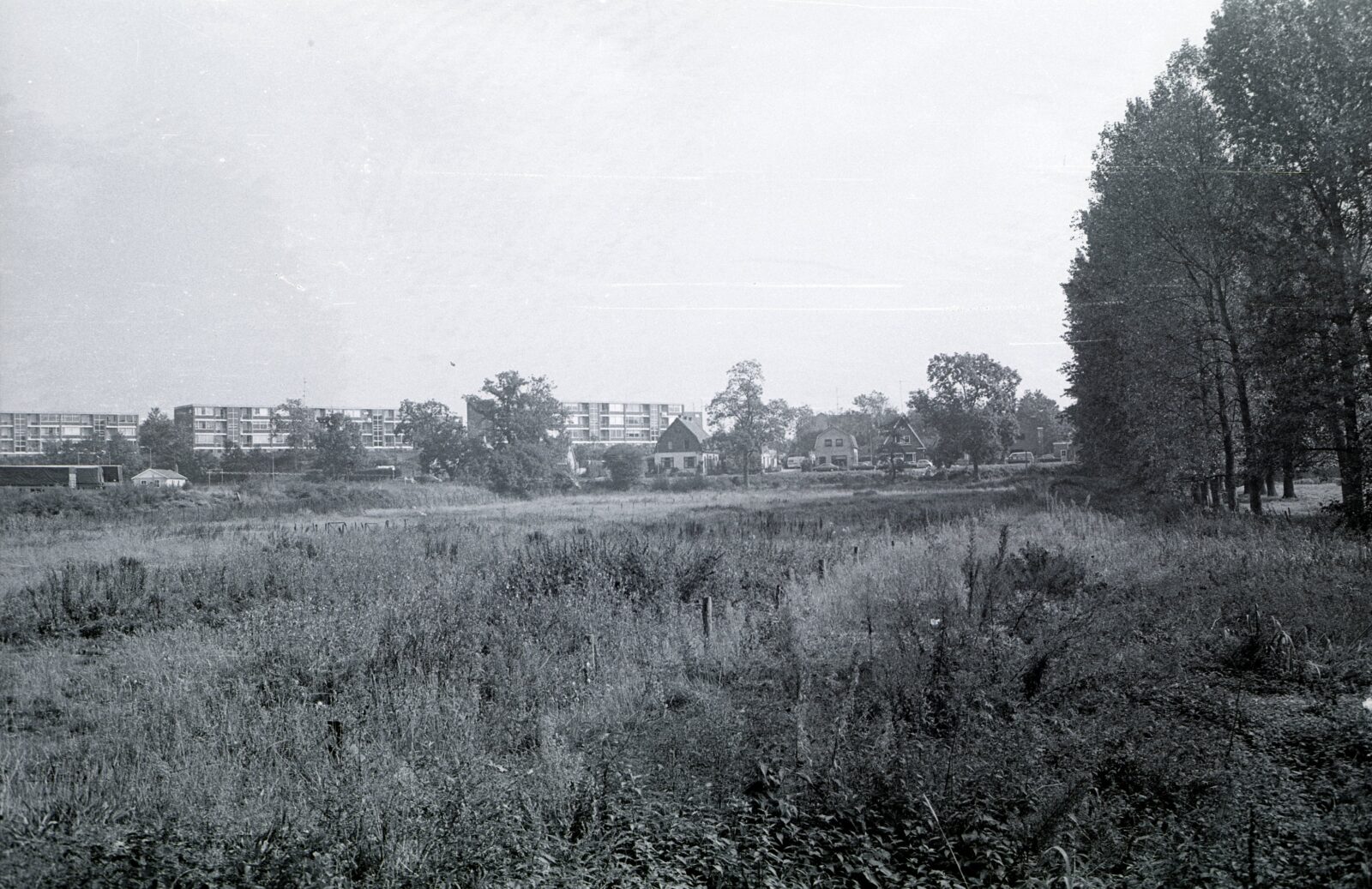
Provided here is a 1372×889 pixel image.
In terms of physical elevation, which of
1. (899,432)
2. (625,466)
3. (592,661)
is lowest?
(592,661)

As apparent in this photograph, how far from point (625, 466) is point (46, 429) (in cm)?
4527

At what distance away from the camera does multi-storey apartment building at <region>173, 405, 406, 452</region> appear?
40531 millimetres

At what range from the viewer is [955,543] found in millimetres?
14805

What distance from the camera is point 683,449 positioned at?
2798 inches

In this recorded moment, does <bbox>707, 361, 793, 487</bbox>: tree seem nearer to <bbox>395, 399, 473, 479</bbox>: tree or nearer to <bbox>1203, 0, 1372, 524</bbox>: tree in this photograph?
<bbox>395, 399, 473, 479</bbox>: tree

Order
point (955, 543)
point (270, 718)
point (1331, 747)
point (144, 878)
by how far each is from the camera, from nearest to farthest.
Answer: point (144, 878)
point (1331, 747)
point (270, 718)
point (955, 543)

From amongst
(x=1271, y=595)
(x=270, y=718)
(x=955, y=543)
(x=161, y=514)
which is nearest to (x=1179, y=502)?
(x=955, y=543)

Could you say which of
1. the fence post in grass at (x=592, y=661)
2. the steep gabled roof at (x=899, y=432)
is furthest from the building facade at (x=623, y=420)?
the fence post in grass at (x=592, y=661)

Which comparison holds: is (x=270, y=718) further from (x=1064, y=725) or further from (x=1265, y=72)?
(x=1265, y=72)

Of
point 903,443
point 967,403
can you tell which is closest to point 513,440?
point 967,403

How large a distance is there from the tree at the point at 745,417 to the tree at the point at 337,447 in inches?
1038

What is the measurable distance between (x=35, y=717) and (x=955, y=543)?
544 inches

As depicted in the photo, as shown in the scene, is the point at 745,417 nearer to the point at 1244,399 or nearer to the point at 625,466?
the point at 625,466

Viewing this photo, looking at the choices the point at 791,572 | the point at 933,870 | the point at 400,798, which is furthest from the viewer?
the point at 791,572
